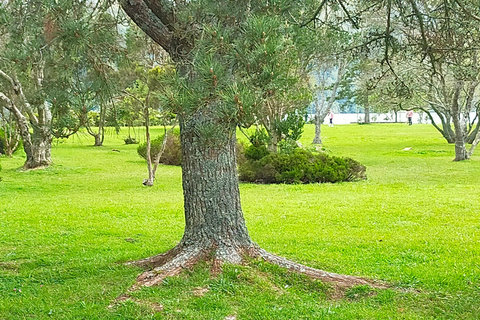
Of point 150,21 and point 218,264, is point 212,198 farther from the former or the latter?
point 150,21

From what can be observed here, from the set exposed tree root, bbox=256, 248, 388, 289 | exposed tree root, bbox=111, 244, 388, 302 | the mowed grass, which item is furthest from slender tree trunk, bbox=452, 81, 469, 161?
exposed tree root, bbox=111, 244, 388, 302

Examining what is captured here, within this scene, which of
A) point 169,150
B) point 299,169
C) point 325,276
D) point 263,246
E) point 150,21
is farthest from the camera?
point 169,150

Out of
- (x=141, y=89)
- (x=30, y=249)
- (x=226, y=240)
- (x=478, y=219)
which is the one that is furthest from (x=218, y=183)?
(x=141, y=89)

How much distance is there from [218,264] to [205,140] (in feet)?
5.75

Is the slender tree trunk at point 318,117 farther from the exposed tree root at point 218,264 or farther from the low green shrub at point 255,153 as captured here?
the exposed tree root at point 218,264

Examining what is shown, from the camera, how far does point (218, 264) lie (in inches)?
216

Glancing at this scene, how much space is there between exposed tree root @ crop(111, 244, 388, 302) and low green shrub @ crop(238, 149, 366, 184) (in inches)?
407

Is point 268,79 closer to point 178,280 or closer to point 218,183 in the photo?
point 218,183

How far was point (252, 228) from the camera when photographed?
9.21 m

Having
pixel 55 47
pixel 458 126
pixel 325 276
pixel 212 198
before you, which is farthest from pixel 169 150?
pixel 325 276

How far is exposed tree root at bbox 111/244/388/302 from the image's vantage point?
17.9 ft

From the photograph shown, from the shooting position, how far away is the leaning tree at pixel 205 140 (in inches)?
152

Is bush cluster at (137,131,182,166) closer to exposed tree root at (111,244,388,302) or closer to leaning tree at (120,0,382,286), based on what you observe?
leaning tree at (120,0,382,286)

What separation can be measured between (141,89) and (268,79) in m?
14.1
